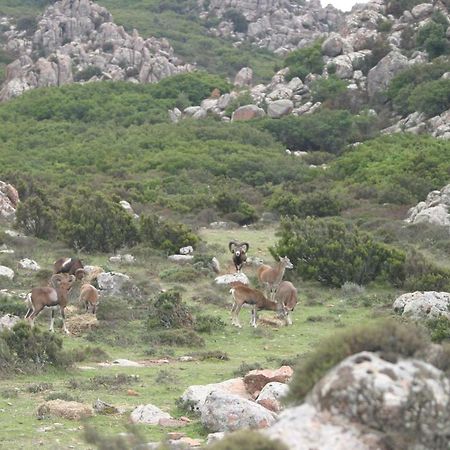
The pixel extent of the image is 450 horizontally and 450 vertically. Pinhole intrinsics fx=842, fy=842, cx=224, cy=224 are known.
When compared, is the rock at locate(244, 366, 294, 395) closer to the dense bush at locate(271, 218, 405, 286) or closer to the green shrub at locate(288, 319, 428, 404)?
the green shrub at locate(288, 319, 428, 404)

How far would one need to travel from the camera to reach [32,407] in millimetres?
10508

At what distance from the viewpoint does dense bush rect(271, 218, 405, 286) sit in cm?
2222

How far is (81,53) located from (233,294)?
83.2 metres

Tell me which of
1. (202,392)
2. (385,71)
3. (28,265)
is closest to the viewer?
(202,392)

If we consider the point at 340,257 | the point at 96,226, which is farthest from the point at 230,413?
the point at 96,226

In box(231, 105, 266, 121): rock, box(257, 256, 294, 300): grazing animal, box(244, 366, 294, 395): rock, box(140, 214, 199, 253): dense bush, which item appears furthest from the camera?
box(231, 105, 266, 121): rock

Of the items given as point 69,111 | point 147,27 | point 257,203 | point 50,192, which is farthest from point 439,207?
point 147,27

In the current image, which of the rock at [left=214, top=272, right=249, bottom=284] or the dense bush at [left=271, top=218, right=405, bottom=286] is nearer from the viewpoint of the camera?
the rock at [left=214, top=272, right=249, bottom=284]

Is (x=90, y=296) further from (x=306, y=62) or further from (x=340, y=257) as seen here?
(x=306, y=62)

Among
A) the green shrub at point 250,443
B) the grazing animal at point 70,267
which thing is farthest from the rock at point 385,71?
the green shrub at point 250,443

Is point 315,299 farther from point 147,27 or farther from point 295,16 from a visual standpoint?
point 295,16

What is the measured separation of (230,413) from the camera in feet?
30.8

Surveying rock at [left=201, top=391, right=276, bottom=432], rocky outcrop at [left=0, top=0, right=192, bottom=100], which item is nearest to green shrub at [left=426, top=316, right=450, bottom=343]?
rock at [left=201, top=391, right=276, bottom=432]

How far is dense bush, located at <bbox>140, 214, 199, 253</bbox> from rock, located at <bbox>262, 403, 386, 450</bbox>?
2117 cm
